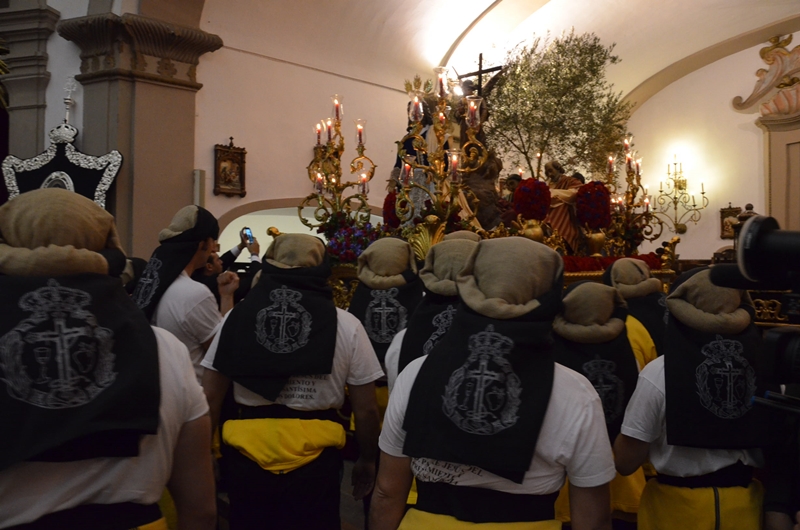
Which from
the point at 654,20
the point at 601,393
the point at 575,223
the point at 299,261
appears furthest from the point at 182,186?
the point at 654,20

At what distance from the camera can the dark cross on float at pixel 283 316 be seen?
3.07 m

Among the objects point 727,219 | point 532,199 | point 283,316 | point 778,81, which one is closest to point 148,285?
point 283,316

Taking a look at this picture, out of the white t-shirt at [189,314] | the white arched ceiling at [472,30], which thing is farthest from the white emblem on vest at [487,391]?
the white arched ceiling at [472,30]

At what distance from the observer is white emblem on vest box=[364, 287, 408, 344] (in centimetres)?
430

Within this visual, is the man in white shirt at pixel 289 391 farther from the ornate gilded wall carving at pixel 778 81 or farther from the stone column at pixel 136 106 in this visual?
the ornate gilded wall carving at pixel 778 81

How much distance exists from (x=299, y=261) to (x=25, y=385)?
1592 millimetres

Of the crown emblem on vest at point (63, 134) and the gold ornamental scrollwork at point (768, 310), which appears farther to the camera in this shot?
the crown emblem on vest at point (63, 134)

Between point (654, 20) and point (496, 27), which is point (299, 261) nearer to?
point (496, 27)

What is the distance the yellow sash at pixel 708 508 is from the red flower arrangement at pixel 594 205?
4416 mm

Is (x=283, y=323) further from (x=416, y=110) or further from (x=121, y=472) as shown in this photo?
(x=416, y=110)

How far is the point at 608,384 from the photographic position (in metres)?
3.08

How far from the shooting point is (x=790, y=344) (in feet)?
4.81

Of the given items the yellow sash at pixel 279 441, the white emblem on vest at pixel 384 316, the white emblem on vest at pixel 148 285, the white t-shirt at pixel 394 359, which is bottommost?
the yellow sash at pixel 279 441

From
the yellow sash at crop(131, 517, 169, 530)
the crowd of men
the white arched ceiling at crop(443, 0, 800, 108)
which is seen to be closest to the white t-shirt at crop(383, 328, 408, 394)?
the crowd of men
